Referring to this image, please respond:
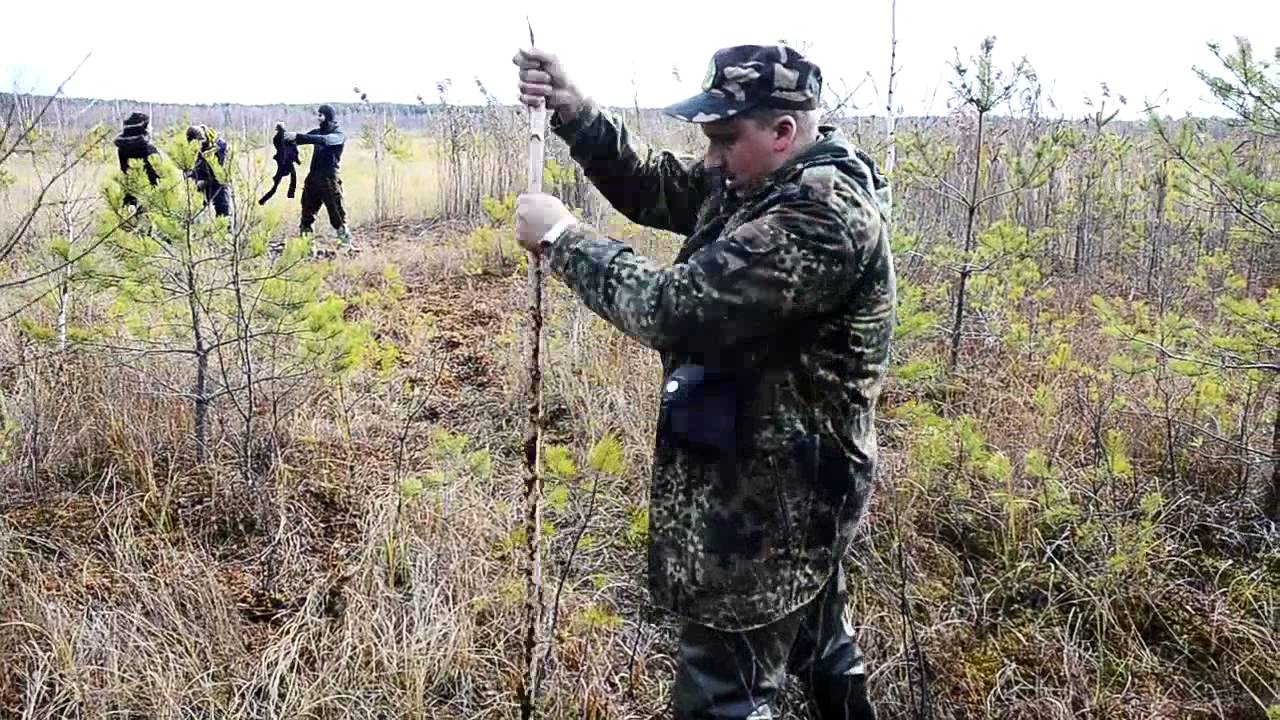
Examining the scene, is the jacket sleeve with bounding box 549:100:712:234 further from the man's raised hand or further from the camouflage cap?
→ the camouflage cap

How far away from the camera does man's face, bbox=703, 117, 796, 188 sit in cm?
153

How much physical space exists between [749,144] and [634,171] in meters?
0.53

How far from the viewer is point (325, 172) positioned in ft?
28.9

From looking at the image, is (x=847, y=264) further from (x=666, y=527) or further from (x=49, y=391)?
(x=49, y=391)

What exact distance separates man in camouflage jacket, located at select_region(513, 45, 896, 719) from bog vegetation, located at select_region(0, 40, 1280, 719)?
30cm

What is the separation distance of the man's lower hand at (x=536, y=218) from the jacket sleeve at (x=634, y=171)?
40 cm

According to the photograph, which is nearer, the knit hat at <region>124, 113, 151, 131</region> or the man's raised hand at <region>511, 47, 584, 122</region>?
the man's raised hand at <region>511, 47, 584, 122</region>

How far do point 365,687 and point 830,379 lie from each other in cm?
149

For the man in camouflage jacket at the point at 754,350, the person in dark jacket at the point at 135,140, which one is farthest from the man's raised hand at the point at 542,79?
the person in dark jacket at the point at 135,140

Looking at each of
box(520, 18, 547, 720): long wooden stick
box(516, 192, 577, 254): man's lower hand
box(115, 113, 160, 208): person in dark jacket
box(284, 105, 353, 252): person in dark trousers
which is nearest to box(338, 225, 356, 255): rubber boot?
box(284, 105, 353, 252): person in dark trousers

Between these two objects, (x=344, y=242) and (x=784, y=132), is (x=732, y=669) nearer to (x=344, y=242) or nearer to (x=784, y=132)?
(x=784, y=132)

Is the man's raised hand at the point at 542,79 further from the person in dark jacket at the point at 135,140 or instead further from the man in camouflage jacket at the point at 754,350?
the person in dark jacket at the point at 135,140

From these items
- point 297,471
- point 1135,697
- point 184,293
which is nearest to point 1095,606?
point 1135,697

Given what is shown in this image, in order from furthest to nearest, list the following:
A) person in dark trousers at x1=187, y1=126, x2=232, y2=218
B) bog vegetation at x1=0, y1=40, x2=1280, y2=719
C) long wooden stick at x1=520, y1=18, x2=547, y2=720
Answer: person in dark trousers at x1=187, y1=126, x2=232, y2=218, bog vegetation at x1=0, y1=40, x2=1280, y2=719, long wooden stick at x1=520, y1=18, x2=547, y2=720
